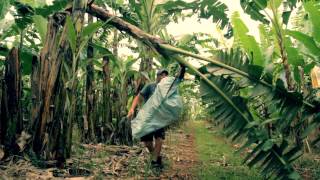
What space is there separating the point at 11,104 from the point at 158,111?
59.6 inches

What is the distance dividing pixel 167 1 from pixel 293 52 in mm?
3114

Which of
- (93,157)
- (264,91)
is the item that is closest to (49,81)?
(93,157)

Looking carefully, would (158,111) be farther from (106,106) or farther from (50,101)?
(106,106)

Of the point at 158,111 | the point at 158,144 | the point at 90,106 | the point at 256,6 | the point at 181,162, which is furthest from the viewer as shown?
the point at 90,106

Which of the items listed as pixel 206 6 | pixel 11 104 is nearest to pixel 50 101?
pixel 11 104

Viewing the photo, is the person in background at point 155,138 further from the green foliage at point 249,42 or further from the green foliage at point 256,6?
the green foliage at point 249,42

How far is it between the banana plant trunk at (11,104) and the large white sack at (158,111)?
1.22 m

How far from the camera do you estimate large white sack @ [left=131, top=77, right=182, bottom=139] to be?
412 cm

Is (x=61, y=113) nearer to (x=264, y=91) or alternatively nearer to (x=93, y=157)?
(x=93, y=157)

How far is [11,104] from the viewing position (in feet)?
12.3

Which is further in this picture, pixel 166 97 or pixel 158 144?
pixel 158 144

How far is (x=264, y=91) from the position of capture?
2.91m

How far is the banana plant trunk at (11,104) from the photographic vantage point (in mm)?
3682

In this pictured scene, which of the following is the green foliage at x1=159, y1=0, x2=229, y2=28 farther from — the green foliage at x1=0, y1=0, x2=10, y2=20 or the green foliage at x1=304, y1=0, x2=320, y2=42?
the green foliage at x1=304, y1=0, x2=320, y2=42
